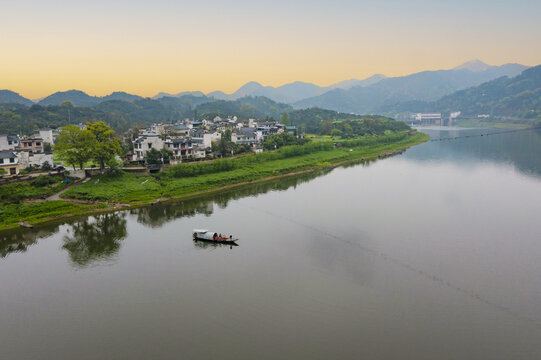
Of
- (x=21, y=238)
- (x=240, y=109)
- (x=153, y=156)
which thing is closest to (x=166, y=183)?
(x=153, y=156)

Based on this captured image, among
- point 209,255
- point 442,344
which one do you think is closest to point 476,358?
point 442,344

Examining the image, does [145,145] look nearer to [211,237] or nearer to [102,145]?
[102,145]

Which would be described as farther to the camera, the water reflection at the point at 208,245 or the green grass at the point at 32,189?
the green grass at the point at 32,189

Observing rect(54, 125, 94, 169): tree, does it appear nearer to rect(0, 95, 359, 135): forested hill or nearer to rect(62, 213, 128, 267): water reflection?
rect(62, 213, 128, 267): water reflection

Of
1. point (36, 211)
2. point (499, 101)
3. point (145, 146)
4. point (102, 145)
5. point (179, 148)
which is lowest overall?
point (36, 211)

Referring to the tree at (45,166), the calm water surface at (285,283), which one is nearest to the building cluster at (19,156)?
the tree at (45,166)

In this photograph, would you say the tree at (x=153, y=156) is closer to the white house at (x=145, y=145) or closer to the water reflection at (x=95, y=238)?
the white house at (x=145, y=145)

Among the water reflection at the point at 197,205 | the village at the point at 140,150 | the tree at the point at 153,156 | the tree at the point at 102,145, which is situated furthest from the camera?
the tree at the point at 153,156
